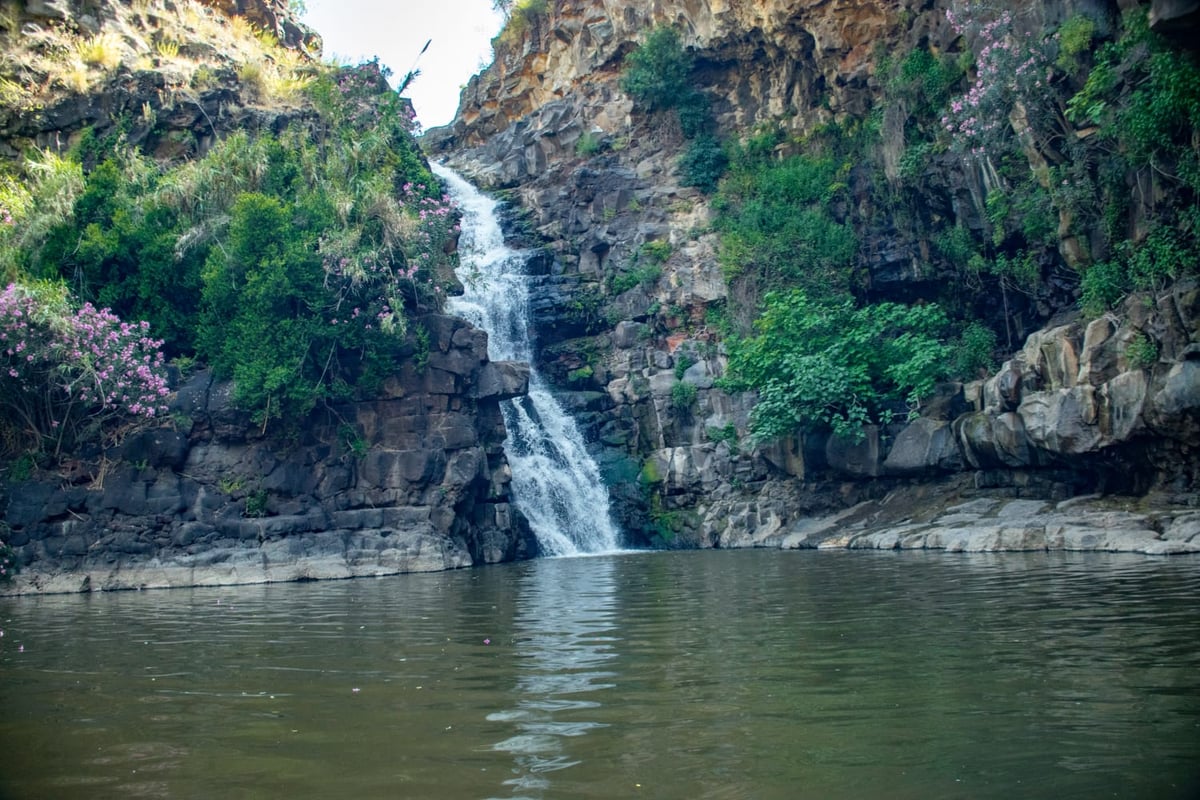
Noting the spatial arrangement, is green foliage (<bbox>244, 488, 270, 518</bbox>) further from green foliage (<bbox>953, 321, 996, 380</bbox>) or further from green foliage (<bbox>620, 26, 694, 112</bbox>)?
green foliage (<bbox>620, 26, 694, 112</bbox>)

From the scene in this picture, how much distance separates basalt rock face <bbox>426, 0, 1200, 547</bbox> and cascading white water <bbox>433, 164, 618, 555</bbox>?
754mm

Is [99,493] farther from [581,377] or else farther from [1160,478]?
[1160,478]

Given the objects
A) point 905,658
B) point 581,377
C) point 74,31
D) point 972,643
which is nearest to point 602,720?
point 905,658

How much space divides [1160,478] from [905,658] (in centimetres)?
1533

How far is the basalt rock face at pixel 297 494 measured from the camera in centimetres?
2170

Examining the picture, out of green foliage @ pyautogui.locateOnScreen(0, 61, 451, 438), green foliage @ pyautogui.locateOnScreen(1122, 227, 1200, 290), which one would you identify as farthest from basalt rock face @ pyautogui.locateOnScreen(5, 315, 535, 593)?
green foliage @ pyautogui.locateOnScreen(1122, 227, 1200, 290)

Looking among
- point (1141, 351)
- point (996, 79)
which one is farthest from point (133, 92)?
point (1141, 351)

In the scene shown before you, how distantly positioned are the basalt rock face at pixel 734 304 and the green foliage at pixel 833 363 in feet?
3.40

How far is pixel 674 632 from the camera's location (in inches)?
392

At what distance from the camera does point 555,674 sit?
771 centimetres

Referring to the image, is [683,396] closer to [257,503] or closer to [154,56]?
[257,503]

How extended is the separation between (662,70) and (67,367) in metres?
25.2

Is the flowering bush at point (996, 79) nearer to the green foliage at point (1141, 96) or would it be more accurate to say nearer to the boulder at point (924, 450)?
the green foliage at point (1141, 96)

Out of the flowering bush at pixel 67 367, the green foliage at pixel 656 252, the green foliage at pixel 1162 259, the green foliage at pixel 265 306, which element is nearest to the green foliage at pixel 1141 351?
the green foliage at pixel 1162 259
